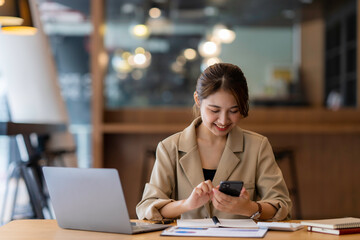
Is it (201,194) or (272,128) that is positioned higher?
(201,194)

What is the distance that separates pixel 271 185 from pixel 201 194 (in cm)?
40

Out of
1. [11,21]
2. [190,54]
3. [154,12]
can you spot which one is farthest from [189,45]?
[11,21]

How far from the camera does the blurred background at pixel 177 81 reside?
19.2 feet

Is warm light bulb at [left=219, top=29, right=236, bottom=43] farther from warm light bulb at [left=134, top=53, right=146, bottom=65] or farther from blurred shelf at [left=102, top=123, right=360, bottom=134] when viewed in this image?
blurred shelf at [left=102, top=123, right=360, bottom=134]

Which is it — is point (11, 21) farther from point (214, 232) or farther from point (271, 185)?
point (214, 232)

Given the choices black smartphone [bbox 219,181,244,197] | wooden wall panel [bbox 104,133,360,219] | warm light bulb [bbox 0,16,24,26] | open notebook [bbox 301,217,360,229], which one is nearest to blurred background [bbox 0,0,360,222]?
wooden wall panel [bbox 104,133,360,219]

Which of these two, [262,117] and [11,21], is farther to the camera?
[262,117]

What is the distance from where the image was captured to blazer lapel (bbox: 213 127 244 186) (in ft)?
7.14

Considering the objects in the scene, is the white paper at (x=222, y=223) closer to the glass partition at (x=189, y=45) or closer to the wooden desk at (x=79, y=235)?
the wooden desk at (x=79, y=235)

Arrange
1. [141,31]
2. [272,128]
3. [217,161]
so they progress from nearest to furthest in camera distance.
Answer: [217,161] → [272,128] → [141,31]

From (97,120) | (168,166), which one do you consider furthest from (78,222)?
(97,120)

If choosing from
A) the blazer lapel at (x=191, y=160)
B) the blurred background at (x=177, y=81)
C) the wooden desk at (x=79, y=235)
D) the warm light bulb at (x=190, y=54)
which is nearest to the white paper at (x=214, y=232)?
the wooden desk at (x=79, y=235)

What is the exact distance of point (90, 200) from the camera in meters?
1.75

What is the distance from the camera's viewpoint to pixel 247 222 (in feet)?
6.30
